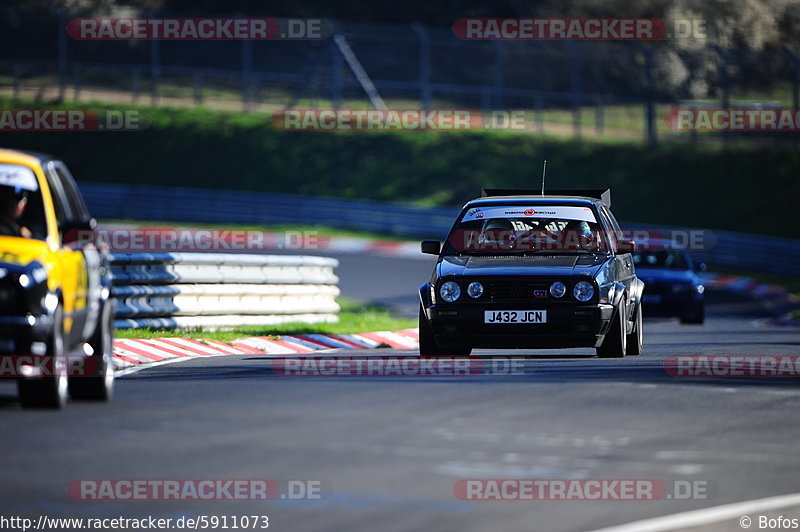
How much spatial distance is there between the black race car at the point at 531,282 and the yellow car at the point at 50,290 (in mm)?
4054

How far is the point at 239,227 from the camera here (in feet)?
140

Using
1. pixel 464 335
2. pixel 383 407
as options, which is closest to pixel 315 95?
pixel 464 335

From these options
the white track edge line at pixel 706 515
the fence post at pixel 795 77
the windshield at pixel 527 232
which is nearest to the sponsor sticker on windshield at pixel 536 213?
the windshield at pixel 527 232

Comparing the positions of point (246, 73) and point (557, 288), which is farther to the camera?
point (246, 73)

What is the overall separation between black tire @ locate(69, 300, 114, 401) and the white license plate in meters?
4.34

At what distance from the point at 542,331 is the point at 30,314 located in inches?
232

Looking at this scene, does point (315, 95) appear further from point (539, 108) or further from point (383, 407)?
point (383, 407)

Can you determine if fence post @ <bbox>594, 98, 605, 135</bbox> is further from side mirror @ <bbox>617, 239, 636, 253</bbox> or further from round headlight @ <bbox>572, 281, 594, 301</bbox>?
round headlight @ <bbox>572, 281, 594, 301</bbox>

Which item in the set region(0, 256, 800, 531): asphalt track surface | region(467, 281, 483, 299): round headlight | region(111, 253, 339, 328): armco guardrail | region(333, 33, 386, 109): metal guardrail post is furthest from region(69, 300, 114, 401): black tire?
region(333, 33, 386, 109): metal guardrail post

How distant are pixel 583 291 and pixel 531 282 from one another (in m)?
0.47

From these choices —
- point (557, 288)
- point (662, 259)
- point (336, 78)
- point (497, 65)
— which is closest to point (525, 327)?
point (557, 288)

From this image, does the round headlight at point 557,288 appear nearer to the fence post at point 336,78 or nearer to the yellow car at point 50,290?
the yellow car at point 50,290

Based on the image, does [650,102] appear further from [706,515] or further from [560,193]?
[706,515]

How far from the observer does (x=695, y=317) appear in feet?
81.7
